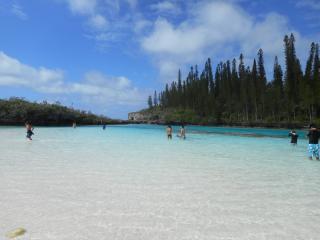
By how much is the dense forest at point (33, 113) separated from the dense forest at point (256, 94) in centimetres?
4593

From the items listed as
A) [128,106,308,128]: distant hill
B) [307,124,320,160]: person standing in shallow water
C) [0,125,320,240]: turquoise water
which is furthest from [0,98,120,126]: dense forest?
[307,124,320,160]: person standing in shallow water

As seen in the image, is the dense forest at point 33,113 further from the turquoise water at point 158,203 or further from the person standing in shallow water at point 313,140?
the person standing in shallow water at point 313,140

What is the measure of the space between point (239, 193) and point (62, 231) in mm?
4647

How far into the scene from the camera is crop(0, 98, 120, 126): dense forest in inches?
3022

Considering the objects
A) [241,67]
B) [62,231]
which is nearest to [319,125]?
[241,67]

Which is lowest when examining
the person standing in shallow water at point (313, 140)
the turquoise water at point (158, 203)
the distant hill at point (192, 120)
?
the turquoise water at point (158, 203)

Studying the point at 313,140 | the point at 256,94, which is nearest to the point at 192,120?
the point at 256,94

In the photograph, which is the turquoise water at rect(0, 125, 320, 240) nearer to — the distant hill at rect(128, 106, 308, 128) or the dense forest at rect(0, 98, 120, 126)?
the distant hill at rect(128, 106, 308, 128)

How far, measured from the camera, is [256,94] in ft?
293

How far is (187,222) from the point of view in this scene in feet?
18.0

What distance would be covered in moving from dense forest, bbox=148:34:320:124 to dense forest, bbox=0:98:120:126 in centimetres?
4593

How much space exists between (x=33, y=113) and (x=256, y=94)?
208 ft

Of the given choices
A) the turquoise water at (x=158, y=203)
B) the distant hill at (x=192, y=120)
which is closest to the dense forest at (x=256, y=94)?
the distant hill at (x=192, y=120)

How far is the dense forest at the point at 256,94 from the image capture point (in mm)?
75875
